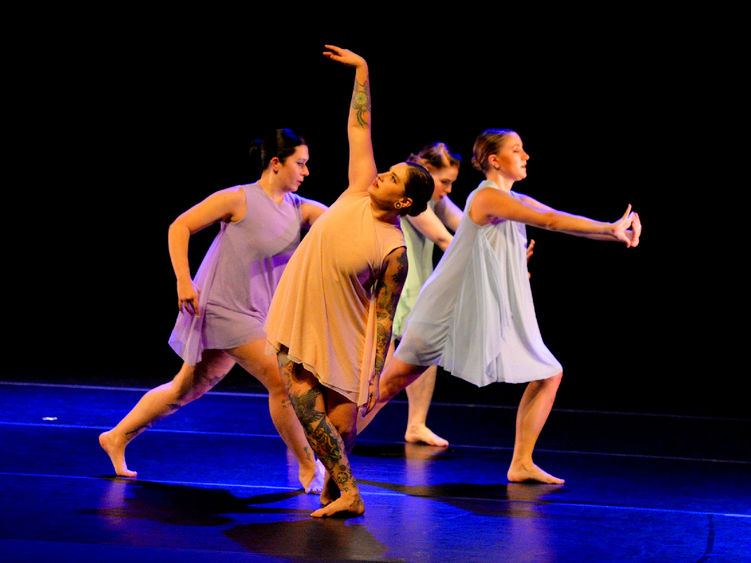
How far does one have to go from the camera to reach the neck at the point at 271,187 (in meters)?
4.09

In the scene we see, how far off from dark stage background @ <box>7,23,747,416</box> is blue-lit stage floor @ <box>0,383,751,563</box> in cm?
146

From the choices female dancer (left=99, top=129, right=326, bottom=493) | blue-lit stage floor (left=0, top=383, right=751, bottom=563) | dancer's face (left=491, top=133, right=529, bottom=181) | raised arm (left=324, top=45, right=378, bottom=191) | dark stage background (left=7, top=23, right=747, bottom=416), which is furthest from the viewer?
dark stage background (left=7, top=23, right=747, bottom=416)

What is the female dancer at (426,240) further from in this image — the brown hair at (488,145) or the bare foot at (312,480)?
the bare foot at (312,480)

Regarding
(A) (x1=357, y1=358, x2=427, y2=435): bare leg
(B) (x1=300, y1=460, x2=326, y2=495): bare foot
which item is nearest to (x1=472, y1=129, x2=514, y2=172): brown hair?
(A) (x1=357, y1=358, x2=427, y2=435): bare leg

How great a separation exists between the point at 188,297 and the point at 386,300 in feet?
2.72

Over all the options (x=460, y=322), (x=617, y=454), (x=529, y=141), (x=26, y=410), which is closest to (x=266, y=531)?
(x=460, y=322)

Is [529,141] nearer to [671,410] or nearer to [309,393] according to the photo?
[671,410]

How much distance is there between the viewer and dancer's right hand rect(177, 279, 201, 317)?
3.83m

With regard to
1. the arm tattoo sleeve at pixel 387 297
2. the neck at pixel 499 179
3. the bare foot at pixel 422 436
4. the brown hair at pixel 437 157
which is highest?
the brown hair at pixel 437 157

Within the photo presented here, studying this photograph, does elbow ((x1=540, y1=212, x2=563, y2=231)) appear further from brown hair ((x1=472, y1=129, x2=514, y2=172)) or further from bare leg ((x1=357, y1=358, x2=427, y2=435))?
bare leg ((x1=357, y1=358, x2=427, y2=435))

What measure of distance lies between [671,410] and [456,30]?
3.15 metres

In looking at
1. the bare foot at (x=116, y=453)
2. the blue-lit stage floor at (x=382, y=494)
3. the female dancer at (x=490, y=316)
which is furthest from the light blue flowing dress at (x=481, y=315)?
the bare foot at (x=116, y=453)

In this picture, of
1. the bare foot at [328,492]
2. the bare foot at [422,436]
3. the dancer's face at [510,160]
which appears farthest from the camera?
the bare foot at [422,436]

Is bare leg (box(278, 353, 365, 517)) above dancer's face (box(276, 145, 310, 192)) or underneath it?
underneath
